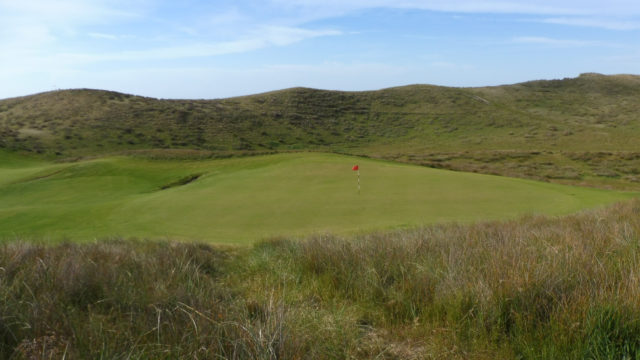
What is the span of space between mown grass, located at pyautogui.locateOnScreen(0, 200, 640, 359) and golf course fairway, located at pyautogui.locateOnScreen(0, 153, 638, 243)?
379cm

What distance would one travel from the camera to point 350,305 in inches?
151

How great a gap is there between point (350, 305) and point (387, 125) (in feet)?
218

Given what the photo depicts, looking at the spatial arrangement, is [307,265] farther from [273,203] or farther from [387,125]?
[387,125]

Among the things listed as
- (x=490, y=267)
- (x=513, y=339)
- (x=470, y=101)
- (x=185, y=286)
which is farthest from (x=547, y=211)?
(x=470, y=101)

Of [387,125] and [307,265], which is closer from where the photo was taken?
[307,265]

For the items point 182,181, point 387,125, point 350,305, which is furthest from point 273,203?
point 387,125

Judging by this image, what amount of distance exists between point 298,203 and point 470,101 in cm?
7678

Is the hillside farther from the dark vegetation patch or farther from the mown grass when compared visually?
the mown grass

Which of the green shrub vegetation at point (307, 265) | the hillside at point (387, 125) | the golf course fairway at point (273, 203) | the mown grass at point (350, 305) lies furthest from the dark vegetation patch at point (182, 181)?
the hillside at point (387, 125)

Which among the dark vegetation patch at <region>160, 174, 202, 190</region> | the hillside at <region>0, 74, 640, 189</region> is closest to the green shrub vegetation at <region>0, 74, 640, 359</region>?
the dark vegetation patch at <region>160, 174, 202, 190</region>

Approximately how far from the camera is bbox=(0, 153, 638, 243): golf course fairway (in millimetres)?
9031

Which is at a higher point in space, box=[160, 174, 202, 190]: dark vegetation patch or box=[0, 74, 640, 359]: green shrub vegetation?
box=[0, 74, 640, 359]: green shrub vegetation

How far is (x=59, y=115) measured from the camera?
4978 centimetres

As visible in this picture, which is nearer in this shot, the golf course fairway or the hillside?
the golf course fairway
